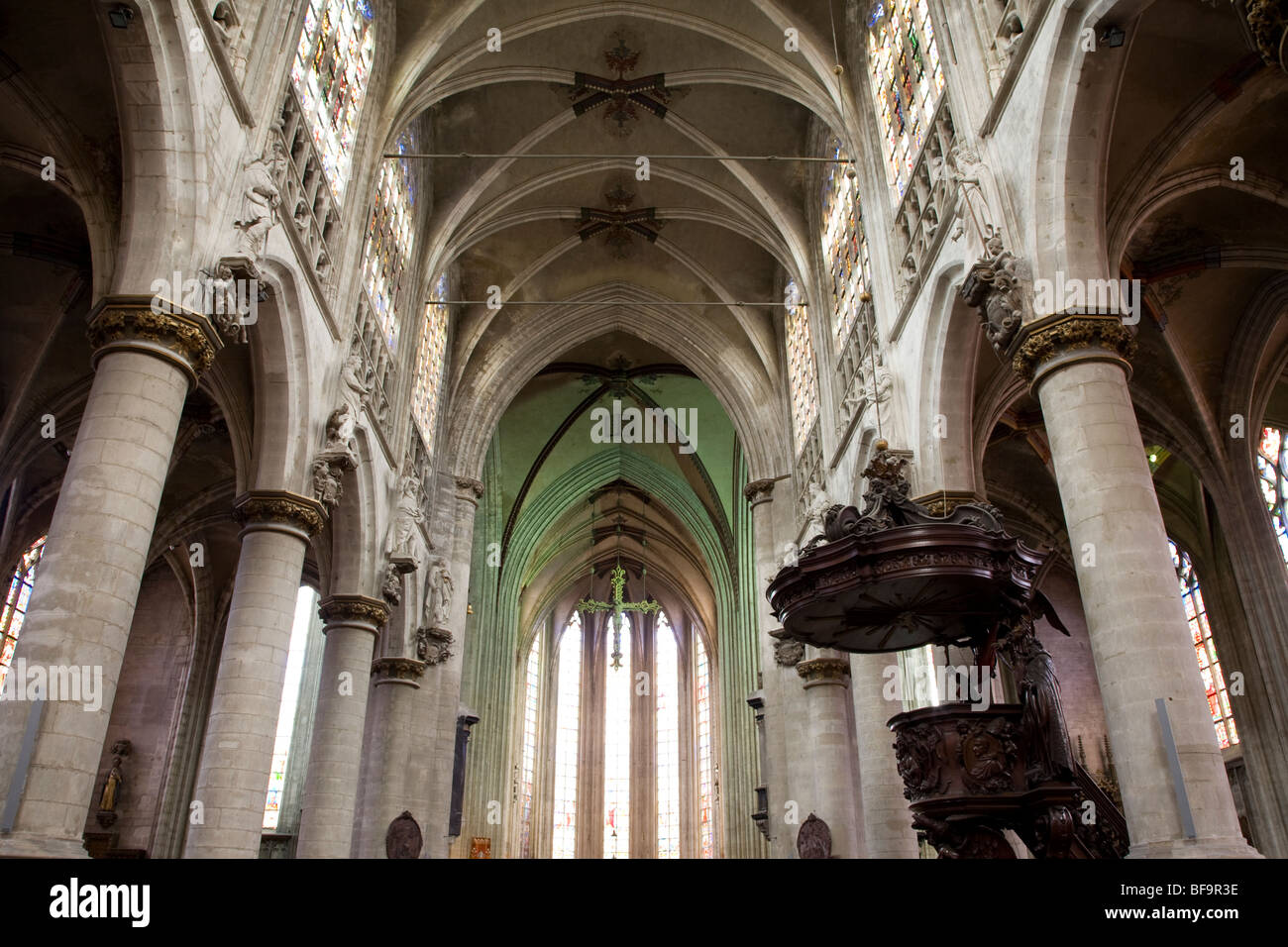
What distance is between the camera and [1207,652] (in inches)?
818

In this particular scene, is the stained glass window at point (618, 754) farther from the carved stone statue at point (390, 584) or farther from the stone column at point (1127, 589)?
the stone column at point (1127, 589)

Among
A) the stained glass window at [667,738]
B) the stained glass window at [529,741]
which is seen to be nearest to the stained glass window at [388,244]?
the stained glass window at [529,741]

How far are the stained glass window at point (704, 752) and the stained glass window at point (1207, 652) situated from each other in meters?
20.9

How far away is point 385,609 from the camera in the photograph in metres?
15.8

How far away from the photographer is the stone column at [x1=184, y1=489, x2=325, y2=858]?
34.7ft

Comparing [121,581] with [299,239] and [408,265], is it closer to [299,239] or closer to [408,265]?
[299,239]

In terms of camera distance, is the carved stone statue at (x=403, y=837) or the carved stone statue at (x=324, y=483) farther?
the carved stone statue at (x=403, y=837)

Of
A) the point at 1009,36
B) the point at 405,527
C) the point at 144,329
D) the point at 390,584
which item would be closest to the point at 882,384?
the point at 1009,36

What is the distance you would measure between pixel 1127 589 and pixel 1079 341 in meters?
2.26

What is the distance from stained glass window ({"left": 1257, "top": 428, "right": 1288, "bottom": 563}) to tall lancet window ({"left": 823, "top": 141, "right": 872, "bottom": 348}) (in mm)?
7928

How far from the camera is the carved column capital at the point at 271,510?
12.0 meters

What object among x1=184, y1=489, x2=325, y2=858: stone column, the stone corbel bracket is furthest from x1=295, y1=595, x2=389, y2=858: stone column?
the stone corbel bracket

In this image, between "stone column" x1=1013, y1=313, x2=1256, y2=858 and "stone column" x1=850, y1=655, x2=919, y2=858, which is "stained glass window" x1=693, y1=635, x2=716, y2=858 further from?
"stone column" x1=1013, y1=313, x2=1256, y2=858
